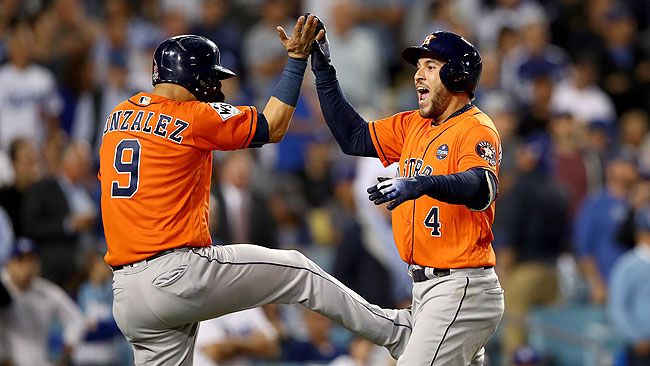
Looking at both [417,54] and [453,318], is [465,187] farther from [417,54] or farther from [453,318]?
[417,54]

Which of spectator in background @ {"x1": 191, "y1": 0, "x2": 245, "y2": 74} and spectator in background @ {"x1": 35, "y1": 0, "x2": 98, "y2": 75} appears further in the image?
spectator in background @ {"x1": 191, "y1": 0, "x2": 245, "y2": 74}

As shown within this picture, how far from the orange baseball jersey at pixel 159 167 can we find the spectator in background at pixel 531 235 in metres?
5.64

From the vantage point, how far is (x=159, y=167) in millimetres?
6211

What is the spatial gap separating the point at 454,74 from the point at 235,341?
163 inches

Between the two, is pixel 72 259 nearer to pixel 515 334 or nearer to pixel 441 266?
pixel 515 334

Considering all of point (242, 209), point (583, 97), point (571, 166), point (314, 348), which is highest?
point (583, 97)

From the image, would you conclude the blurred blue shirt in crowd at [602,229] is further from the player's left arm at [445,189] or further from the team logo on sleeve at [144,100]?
the team logo on sleeve at [144,100]

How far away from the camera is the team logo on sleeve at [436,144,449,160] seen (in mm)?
6184

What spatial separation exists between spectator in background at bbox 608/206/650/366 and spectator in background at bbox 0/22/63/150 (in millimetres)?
5742

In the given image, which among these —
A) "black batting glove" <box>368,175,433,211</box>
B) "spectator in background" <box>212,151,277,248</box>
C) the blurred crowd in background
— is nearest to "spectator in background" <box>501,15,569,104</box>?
the blurred crowd in background

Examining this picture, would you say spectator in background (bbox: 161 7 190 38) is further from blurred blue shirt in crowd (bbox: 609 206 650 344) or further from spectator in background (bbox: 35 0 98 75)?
blurred blue shirt in crowd (bbox: 609 206 650 344)

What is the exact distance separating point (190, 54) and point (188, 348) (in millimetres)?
1550

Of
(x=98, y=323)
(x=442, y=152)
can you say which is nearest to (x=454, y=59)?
(x=442, y=152)

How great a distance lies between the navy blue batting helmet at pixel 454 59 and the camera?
20.4ft
